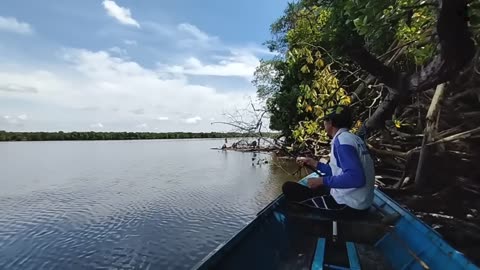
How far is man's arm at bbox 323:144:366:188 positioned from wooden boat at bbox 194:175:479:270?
47 cm

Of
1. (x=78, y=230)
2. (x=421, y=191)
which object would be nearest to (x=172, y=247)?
(x=78, y=230)

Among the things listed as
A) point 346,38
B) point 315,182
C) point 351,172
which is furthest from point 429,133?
point 351,172

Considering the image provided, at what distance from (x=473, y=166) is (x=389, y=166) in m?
2.98

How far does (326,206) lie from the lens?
3.22 meters

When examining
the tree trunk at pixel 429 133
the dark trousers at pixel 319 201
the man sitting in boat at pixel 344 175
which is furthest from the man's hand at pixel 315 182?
the tree trunk at pixel 429 133

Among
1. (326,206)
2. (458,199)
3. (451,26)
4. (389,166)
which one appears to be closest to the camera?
(451,26)

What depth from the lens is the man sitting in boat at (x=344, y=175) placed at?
284 cm

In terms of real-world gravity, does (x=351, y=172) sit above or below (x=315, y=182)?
above

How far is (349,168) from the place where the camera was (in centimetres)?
283

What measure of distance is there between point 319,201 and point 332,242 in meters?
0.43

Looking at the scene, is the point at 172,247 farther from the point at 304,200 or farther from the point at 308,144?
the point at 308,144

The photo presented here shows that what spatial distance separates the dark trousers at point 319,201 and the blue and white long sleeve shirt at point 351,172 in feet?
Result: 0.24

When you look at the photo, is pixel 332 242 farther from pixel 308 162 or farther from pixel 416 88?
pixel 416 88

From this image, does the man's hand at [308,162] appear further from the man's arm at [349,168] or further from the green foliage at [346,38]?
the green foliage at [346,38]
